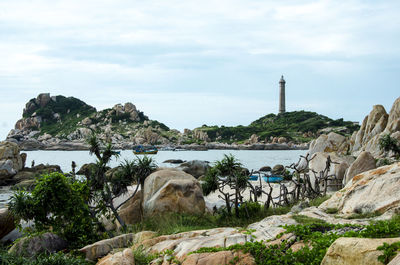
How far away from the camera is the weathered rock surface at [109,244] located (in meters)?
12.0

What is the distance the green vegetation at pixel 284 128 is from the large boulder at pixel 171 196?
5968 inches

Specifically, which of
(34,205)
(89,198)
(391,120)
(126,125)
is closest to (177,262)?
(34,205)

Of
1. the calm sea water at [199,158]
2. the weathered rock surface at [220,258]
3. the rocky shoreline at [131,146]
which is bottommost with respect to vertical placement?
the calm sea water at [199,158]

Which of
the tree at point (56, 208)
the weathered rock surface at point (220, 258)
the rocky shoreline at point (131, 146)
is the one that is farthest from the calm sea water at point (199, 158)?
the weathered rock surface at point (220, 258)

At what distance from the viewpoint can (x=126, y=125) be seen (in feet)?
608

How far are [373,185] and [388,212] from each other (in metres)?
2.47

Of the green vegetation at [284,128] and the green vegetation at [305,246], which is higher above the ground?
the green vegetation at [284,128]

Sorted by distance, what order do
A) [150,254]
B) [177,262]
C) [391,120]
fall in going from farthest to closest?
[391,120] → [150,254] → [177,262]

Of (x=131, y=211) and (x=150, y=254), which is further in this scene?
(x=131, y=211)

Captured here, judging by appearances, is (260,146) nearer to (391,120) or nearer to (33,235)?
(391,120)

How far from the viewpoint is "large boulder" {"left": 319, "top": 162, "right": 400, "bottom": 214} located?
13484mm

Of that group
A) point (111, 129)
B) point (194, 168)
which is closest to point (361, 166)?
point (194, 168)

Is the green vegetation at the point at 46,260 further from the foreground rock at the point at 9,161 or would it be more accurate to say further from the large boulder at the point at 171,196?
the foreground rock at the point at 9,161

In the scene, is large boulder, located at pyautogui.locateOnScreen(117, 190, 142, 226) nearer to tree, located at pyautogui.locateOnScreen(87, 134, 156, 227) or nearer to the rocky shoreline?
tree, located at pyautogui.locateOnScreen(87, 134, 156, 227)
